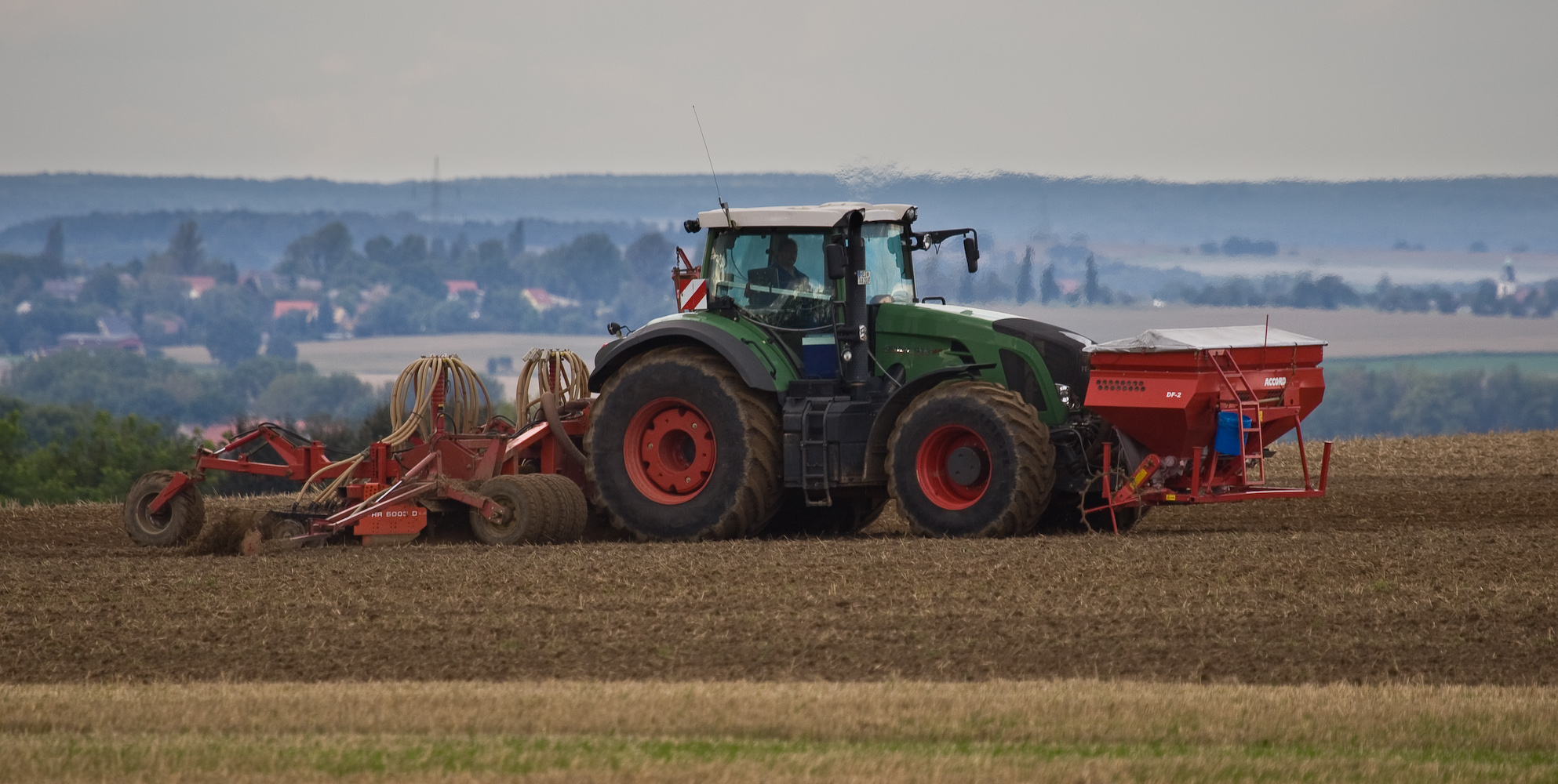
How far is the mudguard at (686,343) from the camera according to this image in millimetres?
12977

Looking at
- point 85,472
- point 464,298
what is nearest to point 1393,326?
point 85,472

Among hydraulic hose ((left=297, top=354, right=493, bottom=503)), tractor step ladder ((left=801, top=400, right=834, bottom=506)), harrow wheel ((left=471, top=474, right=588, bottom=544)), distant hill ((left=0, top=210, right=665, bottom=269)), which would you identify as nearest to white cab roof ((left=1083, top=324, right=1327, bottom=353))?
tractor step ladder ((left=801, top=400, right=834, bottom=506))

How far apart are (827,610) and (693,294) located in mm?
4444

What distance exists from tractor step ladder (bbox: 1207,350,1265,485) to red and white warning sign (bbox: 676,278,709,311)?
3833mm

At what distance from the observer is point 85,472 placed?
42844 millimetres

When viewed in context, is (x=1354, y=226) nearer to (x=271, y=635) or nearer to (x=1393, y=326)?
(x=1393, y=326)

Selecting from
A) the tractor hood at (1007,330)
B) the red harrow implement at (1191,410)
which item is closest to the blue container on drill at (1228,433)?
the red harrow implement at (1191,410)

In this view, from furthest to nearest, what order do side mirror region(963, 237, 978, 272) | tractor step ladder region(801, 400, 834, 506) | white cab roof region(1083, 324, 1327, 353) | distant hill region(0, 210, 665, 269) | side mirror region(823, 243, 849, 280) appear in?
distant hill region(0, 210, 665, 269), side mirror region(963, 237, 978, 272), tractor step ladder region(801, 400, 834, 506), side mirror region(823, 243, 849, 280), white cab roof region(1083, 324, 1327, 353)

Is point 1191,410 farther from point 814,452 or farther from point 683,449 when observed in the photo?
point 683,449

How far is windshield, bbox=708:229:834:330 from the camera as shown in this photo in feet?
43.8

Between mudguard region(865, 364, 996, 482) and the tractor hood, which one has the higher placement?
the tractor hood

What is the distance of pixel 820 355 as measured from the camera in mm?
13320

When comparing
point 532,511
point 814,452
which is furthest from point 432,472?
point 814,452

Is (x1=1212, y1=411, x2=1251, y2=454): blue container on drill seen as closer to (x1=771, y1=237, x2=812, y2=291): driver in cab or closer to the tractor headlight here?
the tractor headlight
